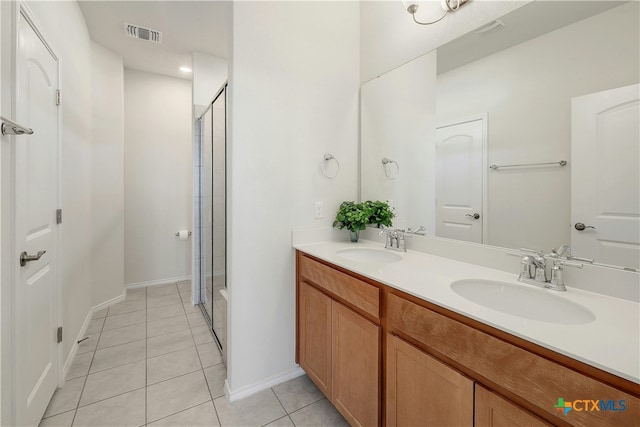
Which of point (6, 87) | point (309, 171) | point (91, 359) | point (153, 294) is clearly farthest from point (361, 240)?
point (153, 294)

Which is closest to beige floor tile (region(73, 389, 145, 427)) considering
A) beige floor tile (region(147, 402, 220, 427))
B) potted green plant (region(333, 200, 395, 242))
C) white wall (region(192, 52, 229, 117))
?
beige floor tile (region(147, 402, 220, 427))

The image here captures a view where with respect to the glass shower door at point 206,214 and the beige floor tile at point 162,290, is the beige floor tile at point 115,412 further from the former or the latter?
the beige floor tile at point 162,290

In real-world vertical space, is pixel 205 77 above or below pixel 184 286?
above

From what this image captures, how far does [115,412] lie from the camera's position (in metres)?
1.55

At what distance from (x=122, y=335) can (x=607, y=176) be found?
132 inches

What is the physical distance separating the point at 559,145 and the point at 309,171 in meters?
1.29

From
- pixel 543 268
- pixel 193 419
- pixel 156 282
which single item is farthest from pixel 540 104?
pixel 156 282

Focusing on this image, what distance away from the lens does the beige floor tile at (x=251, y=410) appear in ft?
4.93

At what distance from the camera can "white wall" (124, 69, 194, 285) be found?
3.49 meters

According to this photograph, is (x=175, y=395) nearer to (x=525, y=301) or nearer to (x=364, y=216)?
(x=364, y=216)

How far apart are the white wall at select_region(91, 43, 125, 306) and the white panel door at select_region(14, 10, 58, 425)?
135cm

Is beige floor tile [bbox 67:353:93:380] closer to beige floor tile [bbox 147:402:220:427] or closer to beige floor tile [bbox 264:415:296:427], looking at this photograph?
beige floor tile [bbox 147:402:220:427]

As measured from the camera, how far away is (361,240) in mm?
2064

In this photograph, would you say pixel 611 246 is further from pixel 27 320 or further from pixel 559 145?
pixel 27 320
